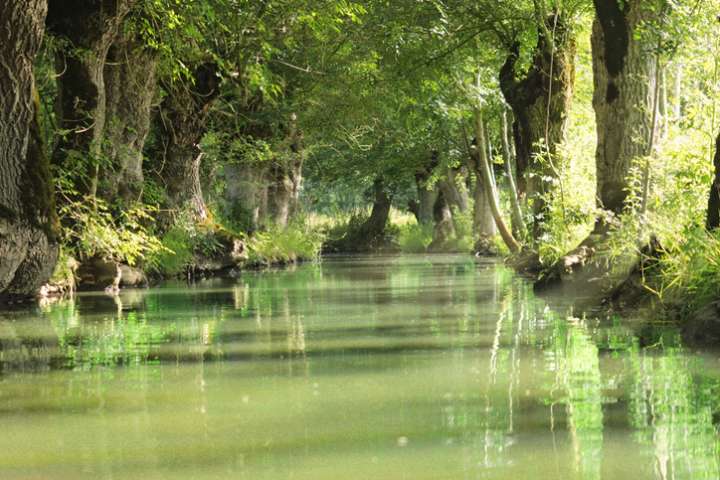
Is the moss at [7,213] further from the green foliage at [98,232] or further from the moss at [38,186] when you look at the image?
the green foliage at [98,232]

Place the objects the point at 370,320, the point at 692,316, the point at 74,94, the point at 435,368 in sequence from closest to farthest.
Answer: the point at 435,368 → the point at 692,316 → the point at 370,320 → the point at 74,94

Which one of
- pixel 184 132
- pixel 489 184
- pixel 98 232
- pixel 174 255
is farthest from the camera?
pixel 489 184

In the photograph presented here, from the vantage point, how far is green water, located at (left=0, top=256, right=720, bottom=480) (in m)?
5.31

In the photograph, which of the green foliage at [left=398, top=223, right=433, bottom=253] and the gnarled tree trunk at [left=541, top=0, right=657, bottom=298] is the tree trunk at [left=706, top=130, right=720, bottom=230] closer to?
the gnarled tree trunk at [left=541, top=0, right=657, bottom=298]

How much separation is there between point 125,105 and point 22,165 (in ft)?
20.5

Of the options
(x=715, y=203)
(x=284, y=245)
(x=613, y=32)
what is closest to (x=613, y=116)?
(x=613, y=32)

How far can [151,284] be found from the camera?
74.4 ft

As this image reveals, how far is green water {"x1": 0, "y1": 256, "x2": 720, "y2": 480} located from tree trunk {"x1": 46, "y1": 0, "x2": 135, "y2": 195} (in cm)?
573

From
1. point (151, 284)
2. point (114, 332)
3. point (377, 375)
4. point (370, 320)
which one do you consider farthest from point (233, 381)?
point (151, 284)

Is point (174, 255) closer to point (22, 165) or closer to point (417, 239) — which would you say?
point (22, 165)

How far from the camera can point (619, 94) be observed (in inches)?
661

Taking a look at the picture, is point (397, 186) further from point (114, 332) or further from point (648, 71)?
point (114, 332)

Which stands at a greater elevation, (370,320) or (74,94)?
(74,94)

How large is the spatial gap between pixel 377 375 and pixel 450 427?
214 cm
